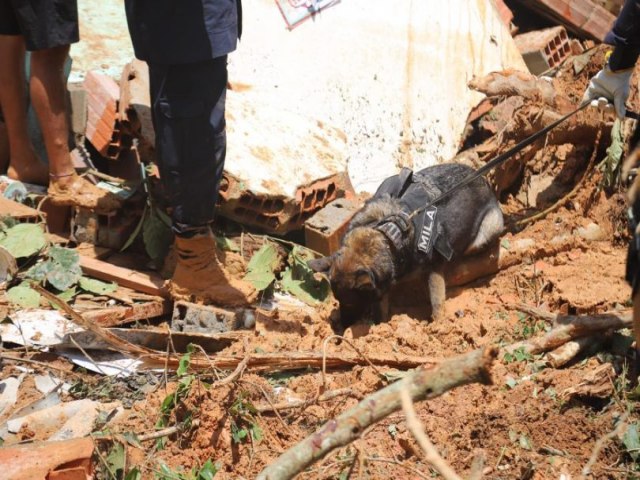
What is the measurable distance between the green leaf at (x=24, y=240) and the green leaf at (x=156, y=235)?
24.2 inches

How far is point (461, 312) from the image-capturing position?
5375 mm

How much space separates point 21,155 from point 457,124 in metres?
3.60

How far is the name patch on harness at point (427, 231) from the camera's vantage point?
5.36 meters

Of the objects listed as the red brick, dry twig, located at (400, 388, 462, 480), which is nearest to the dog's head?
dry twig, located at (400, 388, 462, 480)

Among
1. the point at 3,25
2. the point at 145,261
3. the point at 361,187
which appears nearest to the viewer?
the point at 3,25

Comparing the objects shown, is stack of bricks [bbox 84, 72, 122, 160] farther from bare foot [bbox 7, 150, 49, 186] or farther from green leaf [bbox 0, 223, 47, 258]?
green leaf [bbox 0, 223, 47, 258]

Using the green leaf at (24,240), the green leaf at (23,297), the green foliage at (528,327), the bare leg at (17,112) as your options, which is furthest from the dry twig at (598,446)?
the bare leg at (17,112)

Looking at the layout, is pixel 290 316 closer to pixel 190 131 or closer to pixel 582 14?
pixel 190 131

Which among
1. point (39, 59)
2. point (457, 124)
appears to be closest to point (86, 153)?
point (39, 59)

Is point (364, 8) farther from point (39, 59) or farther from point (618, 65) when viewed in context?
point (39, 59)

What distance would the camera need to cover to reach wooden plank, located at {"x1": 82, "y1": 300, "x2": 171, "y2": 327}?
454 centimetres

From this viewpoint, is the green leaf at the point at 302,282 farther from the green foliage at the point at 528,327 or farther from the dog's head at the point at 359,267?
the green foliage at the point at 528,327

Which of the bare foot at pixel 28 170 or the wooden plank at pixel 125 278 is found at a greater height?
the bare foot at pixel 28 170

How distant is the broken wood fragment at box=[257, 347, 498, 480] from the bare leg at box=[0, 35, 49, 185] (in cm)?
366
